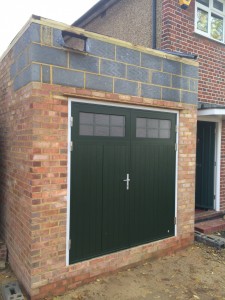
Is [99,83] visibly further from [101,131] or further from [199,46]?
[199,46]

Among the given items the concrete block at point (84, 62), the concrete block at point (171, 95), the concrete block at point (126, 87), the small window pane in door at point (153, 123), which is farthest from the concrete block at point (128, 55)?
the small window pane in door at point (153, 123)

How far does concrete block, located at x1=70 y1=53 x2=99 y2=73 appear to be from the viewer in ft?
12.1

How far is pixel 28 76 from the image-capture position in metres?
3.52

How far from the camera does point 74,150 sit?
3.78 m

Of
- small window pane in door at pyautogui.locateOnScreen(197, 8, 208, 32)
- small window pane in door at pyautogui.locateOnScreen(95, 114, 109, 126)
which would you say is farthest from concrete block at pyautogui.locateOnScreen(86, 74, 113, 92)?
small window pane in door at pyautogui.locateOnScreen(197, 8, 208, 32)

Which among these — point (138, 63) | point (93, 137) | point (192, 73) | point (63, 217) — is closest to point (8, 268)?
point (63, 217)

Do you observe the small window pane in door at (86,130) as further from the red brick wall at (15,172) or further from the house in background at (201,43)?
the house in background at (201,43)

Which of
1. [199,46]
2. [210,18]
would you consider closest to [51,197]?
[199,46]

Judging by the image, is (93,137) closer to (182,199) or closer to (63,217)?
(63,217)

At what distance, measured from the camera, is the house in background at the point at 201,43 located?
5816 millimetres

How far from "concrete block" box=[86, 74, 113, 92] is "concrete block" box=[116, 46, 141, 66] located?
16.2 inches

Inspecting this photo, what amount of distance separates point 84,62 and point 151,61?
1303 millimetres

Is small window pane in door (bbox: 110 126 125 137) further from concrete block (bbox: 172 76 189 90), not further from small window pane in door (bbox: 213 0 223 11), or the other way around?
small window pane in door (bbox: 213 0 223 11)

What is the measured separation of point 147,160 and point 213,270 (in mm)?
2075
